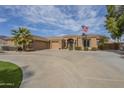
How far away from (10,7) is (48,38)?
6.22 feet

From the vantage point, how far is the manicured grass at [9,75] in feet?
21.0

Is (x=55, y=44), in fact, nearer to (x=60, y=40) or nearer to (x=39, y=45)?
(x=60, y=40)

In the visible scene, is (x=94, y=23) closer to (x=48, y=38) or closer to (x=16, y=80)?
(x=48, y=38)

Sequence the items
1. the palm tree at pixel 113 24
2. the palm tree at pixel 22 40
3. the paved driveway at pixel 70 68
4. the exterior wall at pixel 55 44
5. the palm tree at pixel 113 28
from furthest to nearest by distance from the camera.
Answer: the exterior wall at pixel 55 44, the palm tree at pixel 22 40, the palm tree at pixel 113 28, the palm tree at pixel 113 24, the paved driveway at pixel 70 68

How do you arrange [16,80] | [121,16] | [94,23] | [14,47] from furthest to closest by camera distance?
[14,47]
[121,16]
[94,23]
[16,80]

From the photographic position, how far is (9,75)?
6.64 metres

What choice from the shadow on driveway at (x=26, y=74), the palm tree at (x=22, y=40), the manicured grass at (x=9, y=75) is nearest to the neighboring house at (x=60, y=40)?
the palm tree at (x=22, y=40)

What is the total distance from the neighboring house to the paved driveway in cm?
45

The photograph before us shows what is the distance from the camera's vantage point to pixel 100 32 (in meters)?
7.19

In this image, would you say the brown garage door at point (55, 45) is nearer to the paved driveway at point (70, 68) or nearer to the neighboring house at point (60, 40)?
the neighboring house at point (60, 40)

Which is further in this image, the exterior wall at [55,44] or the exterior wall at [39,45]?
the exterior wall at [55,44]

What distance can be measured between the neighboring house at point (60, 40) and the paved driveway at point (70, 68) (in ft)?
1.46

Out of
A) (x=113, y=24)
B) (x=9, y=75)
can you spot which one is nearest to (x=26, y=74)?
(x=9, y=75)
